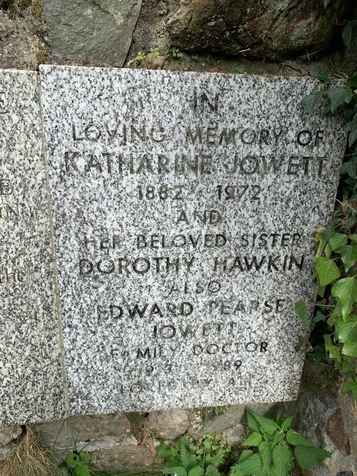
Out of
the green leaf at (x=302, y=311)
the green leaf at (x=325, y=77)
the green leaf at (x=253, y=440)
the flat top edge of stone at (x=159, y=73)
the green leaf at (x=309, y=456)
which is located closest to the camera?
the flat top edge of stone at (x=159, y=73)

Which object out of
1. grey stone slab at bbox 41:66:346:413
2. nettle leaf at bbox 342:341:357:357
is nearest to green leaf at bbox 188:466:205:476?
grey stone slab at bbox 41:66:346:413

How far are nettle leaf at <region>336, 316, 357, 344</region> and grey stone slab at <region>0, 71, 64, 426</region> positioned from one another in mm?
1029

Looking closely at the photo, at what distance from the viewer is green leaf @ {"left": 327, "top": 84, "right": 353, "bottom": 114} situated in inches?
50.7

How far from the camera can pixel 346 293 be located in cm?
136

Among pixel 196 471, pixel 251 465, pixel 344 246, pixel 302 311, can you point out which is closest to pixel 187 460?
pixel 196 471

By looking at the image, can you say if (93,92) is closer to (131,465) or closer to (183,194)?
(183,194)

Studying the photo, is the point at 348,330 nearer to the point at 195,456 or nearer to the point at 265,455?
the point at 265,455

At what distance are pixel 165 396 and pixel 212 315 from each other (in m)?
0.43

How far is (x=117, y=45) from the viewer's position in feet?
4.51

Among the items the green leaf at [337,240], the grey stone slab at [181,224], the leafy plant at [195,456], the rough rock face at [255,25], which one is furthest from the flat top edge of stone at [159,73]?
the leafy plant at [195,456]

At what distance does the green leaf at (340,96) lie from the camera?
50.7 inches

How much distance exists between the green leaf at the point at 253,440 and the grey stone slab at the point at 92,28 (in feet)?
5.60

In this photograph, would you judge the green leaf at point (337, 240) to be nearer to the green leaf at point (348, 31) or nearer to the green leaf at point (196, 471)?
the green leaf at point (348, 31)

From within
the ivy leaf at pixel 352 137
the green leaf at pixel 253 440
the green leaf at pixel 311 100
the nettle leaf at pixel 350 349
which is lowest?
the green leaf at pixel 253 440
